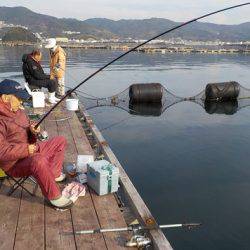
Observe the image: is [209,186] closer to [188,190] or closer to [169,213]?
[188,190]

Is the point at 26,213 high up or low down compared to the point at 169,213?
up

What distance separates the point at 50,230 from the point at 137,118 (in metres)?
14.9

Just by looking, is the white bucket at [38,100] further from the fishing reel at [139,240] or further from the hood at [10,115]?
the fishing reel at [139,240]

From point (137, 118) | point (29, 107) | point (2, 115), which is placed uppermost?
point (2, 115)

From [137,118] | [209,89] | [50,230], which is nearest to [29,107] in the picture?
[137,118]

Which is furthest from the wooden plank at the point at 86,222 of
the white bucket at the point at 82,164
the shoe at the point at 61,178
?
the white bucket at the point at 82,164

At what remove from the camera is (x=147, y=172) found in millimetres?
12062

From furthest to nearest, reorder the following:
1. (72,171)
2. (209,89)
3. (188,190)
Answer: (209,89), (188,190), (72,171)

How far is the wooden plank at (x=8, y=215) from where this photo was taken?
521cm

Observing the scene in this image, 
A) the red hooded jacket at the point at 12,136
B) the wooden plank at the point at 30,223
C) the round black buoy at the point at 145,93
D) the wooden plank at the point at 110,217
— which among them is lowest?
the round black buoy at the point at 145,93

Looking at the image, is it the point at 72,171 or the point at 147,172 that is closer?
the point at 72,171

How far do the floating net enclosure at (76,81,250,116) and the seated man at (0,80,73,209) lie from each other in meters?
15.2

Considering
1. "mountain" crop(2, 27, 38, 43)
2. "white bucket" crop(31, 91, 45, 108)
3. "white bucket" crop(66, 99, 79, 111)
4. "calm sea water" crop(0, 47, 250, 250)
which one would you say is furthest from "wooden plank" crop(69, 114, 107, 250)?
"mountain" crop(2, 27, 38, 43)

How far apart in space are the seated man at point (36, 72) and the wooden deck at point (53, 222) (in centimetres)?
826
